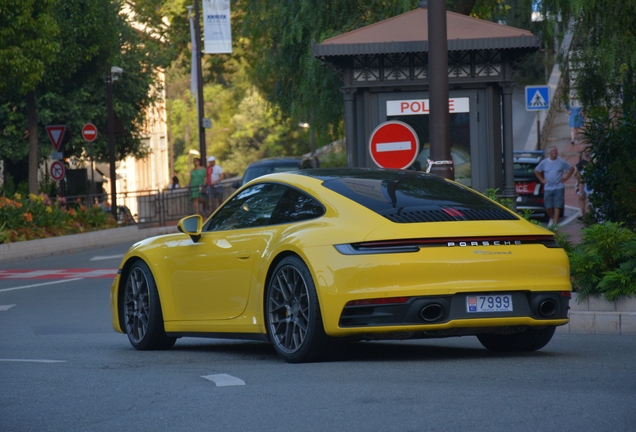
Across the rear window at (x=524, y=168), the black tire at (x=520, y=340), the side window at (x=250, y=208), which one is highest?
the side window at (x=250, y=208)

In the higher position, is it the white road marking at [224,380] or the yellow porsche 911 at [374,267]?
the yellow porsche 911 at [374,267]

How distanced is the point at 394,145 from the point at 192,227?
179 inches

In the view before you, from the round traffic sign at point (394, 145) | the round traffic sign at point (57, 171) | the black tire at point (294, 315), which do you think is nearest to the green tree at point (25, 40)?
the round traffic sign at point (57, 171)

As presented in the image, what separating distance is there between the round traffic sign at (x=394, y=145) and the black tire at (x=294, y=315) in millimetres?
5252

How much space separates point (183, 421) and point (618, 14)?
11316 millimetres

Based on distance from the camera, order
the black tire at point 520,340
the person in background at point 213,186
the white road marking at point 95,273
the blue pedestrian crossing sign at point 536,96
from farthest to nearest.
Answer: the person in background at point 213,186 < the blue pedestrian crossing sign at point 536,96 < the white road marking at point 95,273 < the black tire at point 520,340

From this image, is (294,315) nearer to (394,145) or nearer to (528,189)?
(394,145)

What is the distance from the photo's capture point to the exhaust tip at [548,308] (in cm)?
754

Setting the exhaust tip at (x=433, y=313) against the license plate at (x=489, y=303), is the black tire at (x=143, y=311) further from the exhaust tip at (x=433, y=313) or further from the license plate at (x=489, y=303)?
the license plate at (x=489, y=303)

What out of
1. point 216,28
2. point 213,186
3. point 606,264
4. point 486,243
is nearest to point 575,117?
point 606,264

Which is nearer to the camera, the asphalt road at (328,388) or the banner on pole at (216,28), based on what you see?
the asphalt road at (328,388)

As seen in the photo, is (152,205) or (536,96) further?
(152,205)

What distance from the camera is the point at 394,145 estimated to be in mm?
12961

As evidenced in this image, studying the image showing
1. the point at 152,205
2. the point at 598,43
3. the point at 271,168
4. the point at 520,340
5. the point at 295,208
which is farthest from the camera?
the point at 152,205
